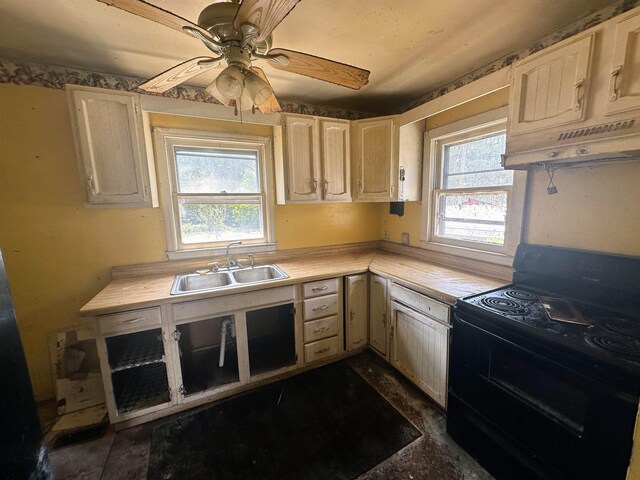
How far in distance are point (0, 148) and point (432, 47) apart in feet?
9.39

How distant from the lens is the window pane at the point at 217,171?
2248mm

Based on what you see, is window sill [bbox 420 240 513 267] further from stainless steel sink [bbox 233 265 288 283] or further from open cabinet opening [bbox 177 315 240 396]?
open cabinet opening [bbox 177 315 240 396]

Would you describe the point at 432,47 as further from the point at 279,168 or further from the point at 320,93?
the point at 279,168

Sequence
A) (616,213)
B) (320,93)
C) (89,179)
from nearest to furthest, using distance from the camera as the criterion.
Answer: (616,213) → (89,179) → (320,93)

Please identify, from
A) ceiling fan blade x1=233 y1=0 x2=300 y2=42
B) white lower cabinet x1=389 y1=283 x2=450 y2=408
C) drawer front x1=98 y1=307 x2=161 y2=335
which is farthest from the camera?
white lower cabinet x1=389 y1=283 x2=450 y2=408

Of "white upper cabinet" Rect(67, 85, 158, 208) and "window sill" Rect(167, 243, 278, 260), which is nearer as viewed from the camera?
"white upper cabinet" Rect(67, 85, 158, 208)

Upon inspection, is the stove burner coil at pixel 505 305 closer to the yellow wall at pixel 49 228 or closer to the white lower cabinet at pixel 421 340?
the white lower cabinet at pixel 421 340

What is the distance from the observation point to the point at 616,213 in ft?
4.50

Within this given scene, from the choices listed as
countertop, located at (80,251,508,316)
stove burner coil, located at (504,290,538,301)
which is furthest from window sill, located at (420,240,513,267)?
stove burner coil, located at (504,290,538,301)

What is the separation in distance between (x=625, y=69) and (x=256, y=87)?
152cm

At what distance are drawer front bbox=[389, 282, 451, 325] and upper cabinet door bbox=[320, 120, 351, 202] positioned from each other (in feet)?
3.30

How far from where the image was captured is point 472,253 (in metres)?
2.11

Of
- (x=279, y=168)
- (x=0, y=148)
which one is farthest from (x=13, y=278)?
(x=279, y=168)

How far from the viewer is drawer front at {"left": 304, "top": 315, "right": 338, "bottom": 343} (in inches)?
87.1
